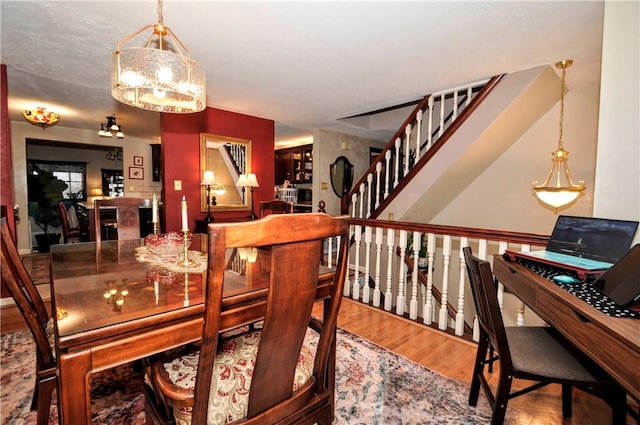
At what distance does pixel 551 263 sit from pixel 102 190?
→ 9.69 meters

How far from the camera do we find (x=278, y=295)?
0.79 metres

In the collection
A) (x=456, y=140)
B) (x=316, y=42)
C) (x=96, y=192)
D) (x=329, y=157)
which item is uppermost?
(x=316, y=42)

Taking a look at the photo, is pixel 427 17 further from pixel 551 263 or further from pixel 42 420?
pixel 42 420

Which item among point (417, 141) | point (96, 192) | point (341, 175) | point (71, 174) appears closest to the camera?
point (417, 141)

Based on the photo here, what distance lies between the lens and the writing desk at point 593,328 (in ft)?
2.36

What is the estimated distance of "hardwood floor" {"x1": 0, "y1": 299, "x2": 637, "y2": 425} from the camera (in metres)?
1.49

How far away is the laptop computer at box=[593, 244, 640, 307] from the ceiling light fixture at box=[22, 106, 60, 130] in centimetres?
584

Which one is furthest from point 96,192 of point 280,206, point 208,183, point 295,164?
point 280,206

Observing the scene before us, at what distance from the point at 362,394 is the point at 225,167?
11.1ft

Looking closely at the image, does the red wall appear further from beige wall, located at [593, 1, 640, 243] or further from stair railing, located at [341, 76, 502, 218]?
beige wall, located at [593, 1, 640, 243]

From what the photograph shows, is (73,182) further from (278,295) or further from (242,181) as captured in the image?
(278,295)

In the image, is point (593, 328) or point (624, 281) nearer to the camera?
point (593, 328)

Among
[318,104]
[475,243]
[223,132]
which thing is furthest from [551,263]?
[223,132]

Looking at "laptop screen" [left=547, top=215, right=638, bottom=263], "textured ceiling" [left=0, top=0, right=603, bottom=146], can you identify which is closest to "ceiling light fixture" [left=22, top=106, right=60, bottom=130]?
"textured ceiling" [left=0, top=0, right=603, bottom=146]
